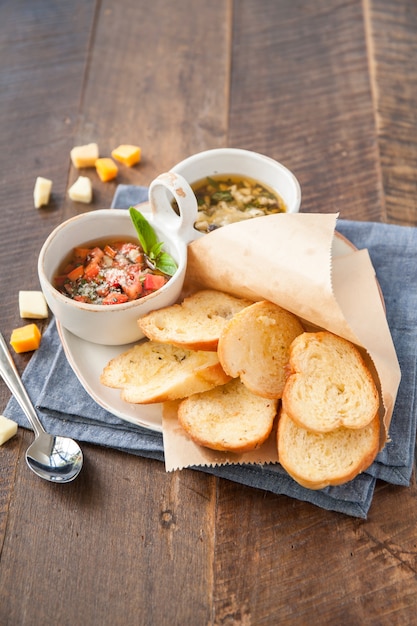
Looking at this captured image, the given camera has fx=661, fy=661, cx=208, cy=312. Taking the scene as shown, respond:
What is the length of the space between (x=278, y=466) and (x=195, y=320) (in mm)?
606

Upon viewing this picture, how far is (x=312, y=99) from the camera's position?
11.9ft

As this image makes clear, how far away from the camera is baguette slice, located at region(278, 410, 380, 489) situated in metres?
2.14

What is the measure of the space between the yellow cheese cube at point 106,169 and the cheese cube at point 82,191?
0.08m

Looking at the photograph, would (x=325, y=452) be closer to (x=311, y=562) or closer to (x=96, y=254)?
(x=311, y=562)

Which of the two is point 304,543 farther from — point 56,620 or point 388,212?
point 388,212

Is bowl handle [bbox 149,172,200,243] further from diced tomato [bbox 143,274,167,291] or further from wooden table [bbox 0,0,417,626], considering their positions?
wooden table [bbox 0,0,417,626]

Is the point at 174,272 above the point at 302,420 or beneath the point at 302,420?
above

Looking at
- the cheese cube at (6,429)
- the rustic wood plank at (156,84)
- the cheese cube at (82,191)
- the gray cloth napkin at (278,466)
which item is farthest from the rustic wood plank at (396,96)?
the cheese cube at (6,429)

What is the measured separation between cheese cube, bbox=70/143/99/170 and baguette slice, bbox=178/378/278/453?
4.89ft

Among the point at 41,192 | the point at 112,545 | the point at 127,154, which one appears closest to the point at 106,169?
the point at 127,154

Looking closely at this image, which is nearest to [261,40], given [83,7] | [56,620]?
[83,7]

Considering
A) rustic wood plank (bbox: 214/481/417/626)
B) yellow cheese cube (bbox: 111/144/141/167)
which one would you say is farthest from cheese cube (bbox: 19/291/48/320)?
rustic wood plank (bbox: 214/481/417/626)

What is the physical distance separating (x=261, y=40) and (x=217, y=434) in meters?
2.59

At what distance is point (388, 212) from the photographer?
3.14 meters
